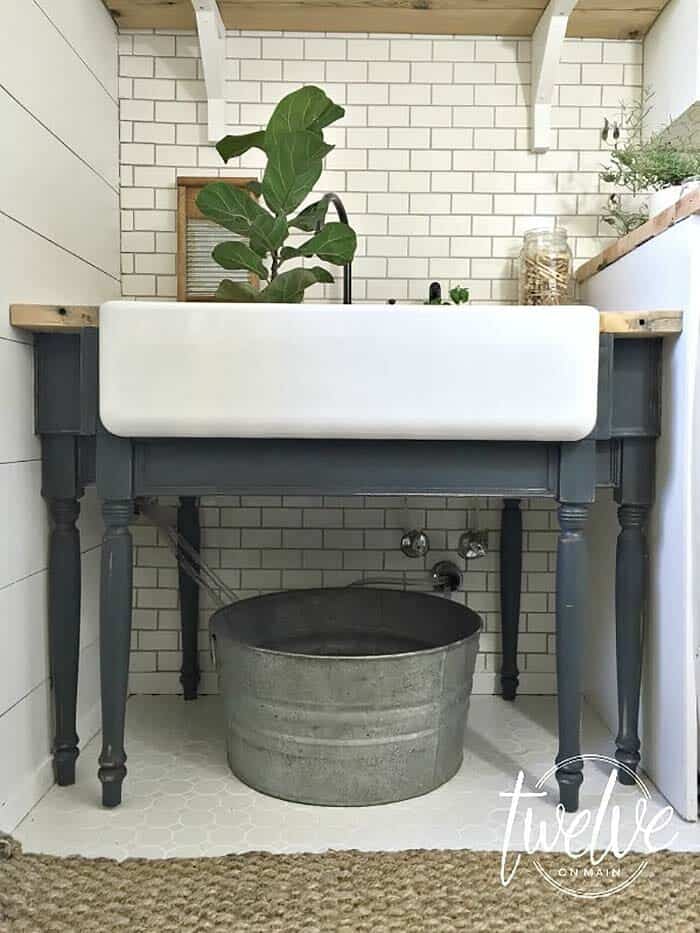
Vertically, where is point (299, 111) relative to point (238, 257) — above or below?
above

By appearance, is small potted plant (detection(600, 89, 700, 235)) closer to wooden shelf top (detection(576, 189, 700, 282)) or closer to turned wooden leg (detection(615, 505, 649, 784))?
wooden shelf top (detection(576, 189, 700, 282))

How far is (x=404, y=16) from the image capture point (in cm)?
197

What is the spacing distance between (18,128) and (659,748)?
1.50m

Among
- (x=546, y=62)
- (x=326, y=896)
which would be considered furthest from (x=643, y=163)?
(x=326, y=896)

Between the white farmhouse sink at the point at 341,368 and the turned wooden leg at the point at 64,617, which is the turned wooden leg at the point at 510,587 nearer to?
the white farmhouse sink at the point at 341,368

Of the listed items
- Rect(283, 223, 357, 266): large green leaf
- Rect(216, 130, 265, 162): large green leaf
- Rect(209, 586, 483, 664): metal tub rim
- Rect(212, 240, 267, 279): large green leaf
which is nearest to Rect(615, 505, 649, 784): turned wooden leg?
Rect(209, 586, 483, 664): metal tub rim

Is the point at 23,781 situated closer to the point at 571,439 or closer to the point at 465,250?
the point at 571,439

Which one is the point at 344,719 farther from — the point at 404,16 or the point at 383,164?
the point at 404,16

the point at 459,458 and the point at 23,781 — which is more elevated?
the point at 459,458

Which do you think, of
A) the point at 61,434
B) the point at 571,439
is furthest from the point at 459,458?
the point at 61,434

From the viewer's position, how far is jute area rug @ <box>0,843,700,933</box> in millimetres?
1124

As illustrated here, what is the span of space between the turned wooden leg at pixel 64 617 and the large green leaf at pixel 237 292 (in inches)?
18.3

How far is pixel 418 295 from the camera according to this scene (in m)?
2.07

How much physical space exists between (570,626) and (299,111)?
3.25ft
